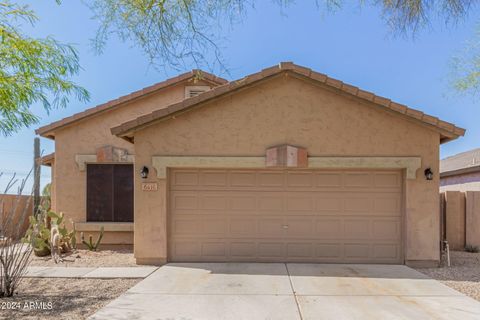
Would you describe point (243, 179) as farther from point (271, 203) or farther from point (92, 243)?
point (92, 243)

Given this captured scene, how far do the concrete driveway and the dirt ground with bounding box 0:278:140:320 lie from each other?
35cm

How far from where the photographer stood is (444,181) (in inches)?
730

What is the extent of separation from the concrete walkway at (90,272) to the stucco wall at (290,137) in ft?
2.05

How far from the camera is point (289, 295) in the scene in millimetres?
6555

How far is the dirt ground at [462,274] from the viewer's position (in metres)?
7.18

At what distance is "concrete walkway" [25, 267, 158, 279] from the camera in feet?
26.2

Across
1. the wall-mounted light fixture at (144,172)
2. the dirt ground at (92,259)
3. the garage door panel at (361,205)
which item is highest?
the wall-mounted light fixture at (144,172)

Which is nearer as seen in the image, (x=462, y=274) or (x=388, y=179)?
(x=462, y=274)

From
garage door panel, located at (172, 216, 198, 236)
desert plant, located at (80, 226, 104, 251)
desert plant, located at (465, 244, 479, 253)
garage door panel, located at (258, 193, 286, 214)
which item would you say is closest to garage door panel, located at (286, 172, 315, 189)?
garage door panel, located at (258, 193, 286, 214)

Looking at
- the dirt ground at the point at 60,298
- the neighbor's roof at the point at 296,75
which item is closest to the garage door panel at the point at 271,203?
the neighbor's roof at the point at 296,75

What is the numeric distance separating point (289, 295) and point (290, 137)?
4.04 m

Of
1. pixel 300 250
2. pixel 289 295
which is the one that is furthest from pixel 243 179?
pixel 289 295

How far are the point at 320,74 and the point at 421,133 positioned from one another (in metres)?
3.02

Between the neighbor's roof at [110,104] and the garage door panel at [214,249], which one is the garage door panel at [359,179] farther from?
the neighbor's roof at [110,104]
